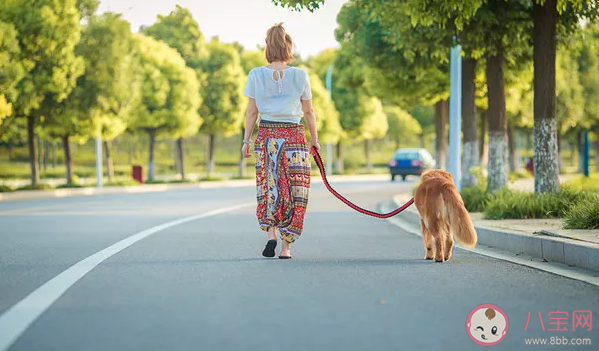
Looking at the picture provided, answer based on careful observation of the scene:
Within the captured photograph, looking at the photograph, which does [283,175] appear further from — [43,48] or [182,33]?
[182,33]

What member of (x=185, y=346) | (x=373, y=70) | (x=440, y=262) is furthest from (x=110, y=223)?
(x=373, y=70)

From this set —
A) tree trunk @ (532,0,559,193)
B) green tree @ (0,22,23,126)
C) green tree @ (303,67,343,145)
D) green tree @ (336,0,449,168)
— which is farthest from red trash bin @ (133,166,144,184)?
tree trunk @ (532,0,559,193)

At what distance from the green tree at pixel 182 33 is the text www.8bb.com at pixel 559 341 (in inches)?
1797

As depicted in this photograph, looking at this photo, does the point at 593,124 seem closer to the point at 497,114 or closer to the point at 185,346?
the point at 497,114

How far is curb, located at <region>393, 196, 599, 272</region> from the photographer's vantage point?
737 centimetres

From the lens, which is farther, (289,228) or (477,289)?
(289,228)

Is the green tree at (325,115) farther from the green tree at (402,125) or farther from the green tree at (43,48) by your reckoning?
the green tree at (402,125)

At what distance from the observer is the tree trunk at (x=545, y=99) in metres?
13.4

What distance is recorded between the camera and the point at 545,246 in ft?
27.1

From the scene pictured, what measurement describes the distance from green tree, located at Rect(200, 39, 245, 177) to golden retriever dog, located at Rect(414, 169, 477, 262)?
3891 centimetres

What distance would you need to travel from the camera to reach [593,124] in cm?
5681

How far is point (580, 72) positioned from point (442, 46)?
4311 cm

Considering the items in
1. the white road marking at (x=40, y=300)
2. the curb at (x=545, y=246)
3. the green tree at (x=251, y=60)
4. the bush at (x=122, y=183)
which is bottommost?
the bush at (x=122, y=183)

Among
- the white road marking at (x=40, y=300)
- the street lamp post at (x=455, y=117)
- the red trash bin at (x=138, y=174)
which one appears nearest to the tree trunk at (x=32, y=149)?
the red trash bin at (x=138, y=174)
